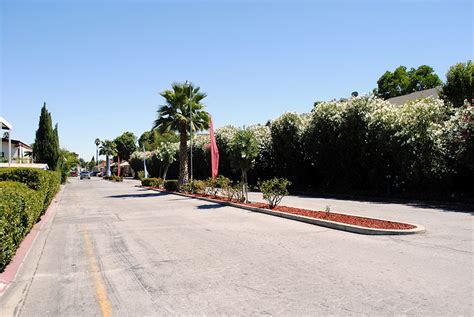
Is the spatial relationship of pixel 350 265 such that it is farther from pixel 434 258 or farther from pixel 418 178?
pixel 418 178

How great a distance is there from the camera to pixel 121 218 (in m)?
14.4

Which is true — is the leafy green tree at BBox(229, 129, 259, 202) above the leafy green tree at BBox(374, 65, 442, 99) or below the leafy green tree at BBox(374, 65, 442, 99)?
below

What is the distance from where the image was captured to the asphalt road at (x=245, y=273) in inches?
191

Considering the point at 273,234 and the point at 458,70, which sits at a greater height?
the point at 458,70

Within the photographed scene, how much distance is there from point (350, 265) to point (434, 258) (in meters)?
1.80

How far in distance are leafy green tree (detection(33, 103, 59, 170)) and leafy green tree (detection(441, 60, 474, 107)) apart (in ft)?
123

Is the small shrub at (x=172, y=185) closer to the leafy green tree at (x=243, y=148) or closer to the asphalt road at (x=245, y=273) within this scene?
the leafy green tree at (x=243, y=148)

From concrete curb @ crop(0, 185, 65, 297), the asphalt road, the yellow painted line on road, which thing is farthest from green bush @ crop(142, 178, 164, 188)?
the yellow painted line on road

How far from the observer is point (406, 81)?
53.6 metres

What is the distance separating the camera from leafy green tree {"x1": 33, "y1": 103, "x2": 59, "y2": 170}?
3978cm

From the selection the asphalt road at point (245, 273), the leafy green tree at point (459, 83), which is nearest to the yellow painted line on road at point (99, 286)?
the asphalt road at point (245, 273)

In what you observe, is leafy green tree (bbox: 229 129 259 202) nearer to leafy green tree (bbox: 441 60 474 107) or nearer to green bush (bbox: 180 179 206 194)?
green bush (bbox: 180 179 206 194)

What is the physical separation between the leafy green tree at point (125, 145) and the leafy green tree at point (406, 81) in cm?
7618

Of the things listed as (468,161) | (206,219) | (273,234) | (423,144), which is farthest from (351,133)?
(273,234)
